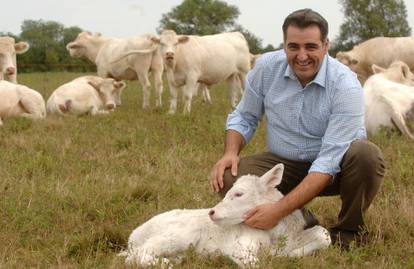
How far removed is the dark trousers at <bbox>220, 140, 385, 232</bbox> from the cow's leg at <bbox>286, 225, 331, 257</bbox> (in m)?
0.35

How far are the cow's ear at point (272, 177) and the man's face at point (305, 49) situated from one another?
0.74 metres

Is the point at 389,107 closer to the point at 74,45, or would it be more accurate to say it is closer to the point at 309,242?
the point at 309,242

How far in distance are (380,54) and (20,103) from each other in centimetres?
1110

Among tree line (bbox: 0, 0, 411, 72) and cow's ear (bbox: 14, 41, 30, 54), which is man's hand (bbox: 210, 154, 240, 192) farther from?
tree line (bbox: 0, 0, 411, 72)

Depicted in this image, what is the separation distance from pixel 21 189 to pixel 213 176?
6.63 feet

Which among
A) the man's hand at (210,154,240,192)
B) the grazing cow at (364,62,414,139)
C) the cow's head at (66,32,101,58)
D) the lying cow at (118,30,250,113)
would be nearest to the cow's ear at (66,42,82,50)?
the cow's head at (66,32,101,58)

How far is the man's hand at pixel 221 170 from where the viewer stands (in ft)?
15.3

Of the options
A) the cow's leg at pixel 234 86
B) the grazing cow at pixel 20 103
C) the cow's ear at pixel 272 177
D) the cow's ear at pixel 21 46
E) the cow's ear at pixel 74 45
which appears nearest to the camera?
the cow's ear at pixel 272 177

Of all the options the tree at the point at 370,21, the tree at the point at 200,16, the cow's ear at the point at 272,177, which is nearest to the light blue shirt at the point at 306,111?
the cow's ear at the point at 272,177

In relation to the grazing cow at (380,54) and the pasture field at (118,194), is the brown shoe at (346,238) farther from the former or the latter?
the grazing cow at (380,54)

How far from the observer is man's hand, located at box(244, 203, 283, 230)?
4102 millimetres

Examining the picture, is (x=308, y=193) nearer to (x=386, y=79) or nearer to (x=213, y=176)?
(x=213, y=176)

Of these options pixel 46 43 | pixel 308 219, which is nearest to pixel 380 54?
pixel 308 219

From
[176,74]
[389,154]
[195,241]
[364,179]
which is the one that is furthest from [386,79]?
[195,241]
